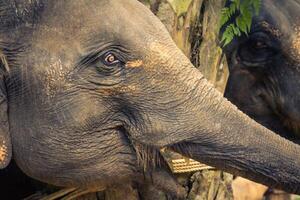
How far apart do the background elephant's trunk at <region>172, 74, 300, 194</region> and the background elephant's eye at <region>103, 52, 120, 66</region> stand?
20cm

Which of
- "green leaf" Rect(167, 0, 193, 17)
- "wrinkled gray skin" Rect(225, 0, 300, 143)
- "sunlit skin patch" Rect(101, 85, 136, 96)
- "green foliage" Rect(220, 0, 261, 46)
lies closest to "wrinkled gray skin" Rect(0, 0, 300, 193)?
"sunlit skin patch" Rect(101, 85, 136, 96)

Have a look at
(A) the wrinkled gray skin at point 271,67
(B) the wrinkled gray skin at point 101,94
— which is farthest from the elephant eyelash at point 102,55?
(A) the wrinkled gray skin at point 271,67

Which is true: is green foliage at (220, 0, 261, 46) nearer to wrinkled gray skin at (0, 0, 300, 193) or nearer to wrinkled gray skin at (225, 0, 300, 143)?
wrinkled gray skin at (0, 0, 300, 193)

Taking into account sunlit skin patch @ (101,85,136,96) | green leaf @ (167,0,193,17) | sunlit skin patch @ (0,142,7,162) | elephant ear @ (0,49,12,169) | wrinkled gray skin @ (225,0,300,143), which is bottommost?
wrinkled gray skin @ (225,0,300,143)

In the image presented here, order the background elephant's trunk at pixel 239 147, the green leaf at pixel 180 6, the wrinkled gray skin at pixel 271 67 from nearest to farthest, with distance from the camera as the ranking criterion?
the background elephant's trunk at pixel 239 147
the green leaf at pixel 180 6
the wrinkled gray skin at pixel 271 67

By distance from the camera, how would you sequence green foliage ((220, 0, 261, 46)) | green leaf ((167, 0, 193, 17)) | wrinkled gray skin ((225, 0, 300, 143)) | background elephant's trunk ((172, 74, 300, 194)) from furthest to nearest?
wrinkled gray skin ((225, 0, 300, 143)) < green foliage ((220, 0, 261, 46)) < green leaf ((167, 0, 193, 17)) < background elephant's trunk ((172, 74, 300, 194))

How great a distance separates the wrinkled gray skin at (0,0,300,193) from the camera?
1.90 metres

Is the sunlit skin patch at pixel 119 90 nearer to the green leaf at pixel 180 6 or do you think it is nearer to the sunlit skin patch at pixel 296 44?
the green leaf at pixel 180 6

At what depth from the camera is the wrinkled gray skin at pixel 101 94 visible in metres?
1.90

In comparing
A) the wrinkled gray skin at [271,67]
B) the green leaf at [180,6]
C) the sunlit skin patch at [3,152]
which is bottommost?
the wrinkled gray skin at [271,67]

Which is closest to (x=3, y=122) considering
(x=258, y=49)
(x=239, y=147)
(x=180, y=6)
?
(x=239, y=147)

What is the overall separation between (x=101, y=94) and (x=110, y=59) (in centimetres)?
8

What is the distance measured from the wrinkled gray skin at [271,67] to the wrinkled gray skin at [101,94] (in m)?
1.47

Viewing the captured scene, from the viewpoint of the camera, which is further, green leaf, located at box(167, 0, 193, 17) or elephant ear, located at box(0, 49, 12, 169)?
green leaf, located at box(167, 0, 193, 17)
